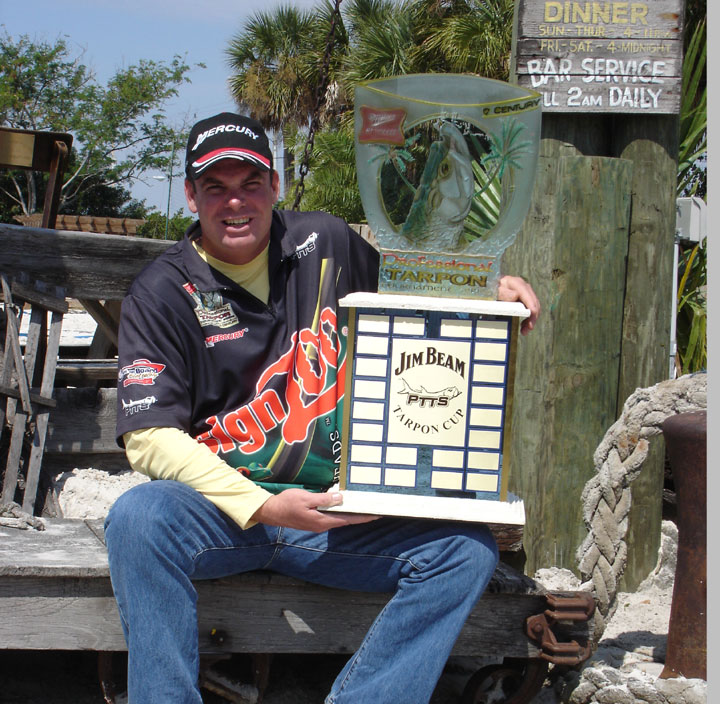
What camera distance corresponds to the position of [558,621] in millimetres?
2551

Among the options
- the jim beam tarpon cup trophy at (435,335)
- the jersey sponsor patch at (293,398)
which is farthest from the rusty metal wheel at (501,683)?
the jersey sponsor patch at (293,398)

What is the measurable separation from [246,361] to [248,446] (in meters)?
0.24

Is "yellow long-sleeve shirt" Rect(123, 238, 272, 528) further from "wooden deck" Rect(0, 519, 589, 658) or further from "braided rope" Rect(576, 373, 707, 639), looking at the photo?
"braided rope" Rect(576, 373, 707, 639)

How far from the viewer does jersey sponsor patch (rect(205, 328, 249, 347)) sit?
2.41 m

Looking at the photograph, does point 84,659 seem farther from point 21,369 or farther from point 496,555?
point 496,555

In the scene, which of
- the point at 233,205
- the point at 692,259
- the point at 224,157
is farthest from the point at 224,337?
the point at 692,259

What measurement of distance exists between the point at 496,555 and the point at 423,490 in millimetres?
278

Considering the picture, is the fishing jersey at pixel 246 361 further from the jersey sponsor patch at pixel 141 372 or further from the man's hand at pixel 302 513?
the man's hand at pixel 302 513

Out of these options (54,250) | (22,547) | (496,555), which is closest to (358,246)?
(496,555)

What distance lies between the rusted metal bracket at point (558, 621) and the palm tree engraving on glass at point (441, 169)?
97 cm

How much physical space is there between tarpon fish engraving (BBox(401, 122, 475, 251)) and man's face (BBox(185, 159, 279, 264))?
0.45 metres

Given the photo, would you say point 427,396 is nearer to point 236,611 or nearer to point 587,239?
point 236,611

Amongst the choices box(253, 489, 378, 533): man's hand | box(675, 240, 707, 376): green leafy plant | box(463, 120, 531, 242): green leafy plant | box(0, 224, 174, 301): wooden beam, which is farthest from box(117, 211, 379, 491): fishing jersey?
box(675, 240, 707, 376): green leafy plant

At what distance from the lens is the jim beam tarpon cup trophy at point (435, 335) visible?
221 cm
